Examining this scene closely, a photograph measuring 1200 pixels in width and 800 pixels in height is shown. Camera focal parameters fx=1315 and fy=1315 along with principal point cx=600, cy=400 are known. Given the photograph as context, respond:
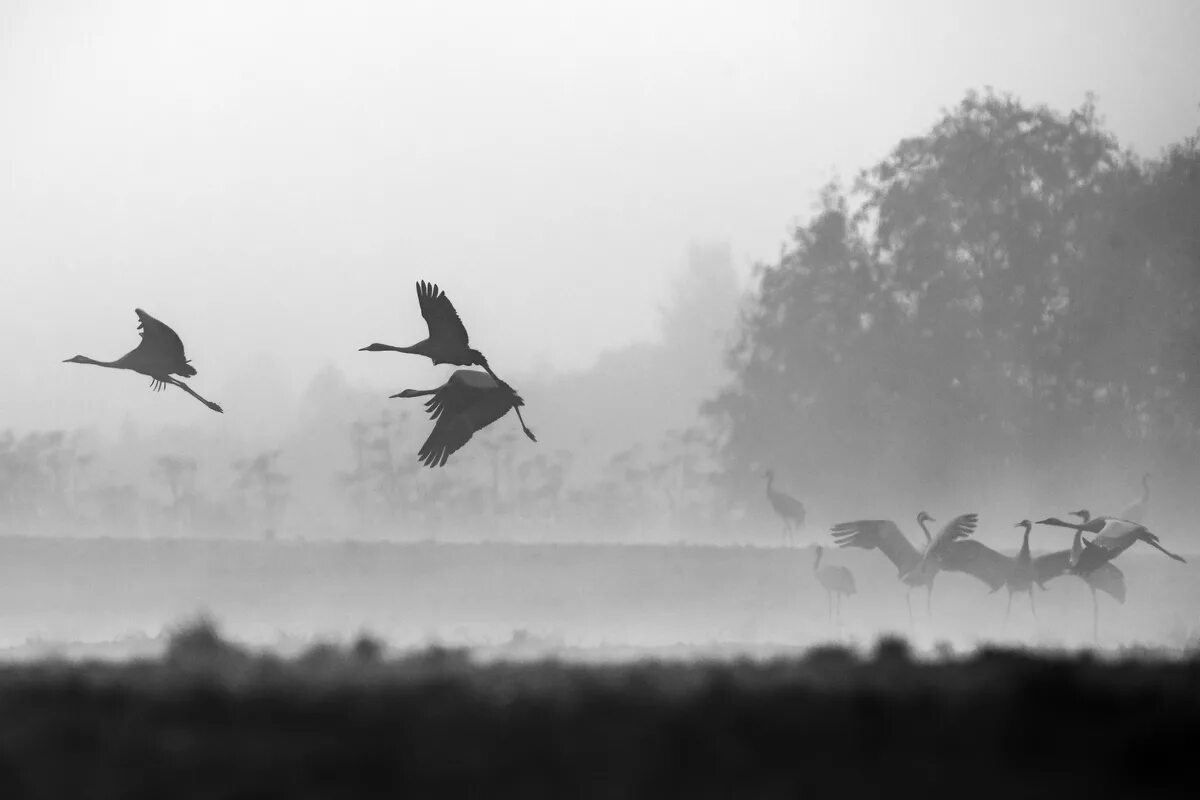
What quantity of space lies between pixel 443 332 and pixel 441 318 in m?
0.08

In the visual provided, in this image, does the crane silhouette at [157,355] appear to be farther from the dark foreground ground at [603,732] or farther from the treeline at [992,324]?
the treeline at [992,324]

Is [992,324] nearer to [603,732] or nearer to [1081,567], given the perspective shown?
[1081,567]

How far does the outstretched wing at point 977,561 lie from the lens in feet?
40.7

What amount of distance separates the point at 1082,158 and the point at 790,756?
69.8 ft

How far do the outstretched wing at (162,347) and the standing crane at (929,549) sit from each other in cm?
646

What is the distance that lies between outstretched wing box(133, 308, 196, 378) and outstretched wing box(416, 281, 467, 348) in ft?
5.29

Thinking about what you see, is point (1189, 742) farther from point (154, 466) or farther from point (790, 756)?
point (154, 466)

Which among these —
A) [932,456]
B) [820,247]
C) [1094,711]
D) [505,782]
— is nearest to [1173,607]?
[932,456]

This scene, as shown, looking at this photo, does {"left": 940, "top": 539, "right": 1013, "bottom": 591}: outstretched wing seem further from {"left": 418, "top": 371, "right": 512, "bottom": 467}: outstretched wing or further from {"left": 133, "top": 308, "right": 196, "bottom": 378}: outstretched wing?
{"left": 133, "top": 308, "right": 196, "bottom": 378}: outstretched wing

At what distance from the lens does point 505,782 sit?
3195 mm

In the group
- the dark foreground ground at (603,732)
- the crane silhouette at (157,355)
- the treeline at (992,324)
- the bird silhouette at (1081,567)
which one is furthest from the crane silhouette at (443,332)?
the treeline at (992,324)

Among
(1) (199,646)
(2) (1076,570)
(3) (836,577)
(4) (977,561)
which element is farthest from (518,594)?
(1) (199,646)

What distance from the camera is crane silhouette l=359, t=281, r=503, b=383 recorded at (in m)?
7.50

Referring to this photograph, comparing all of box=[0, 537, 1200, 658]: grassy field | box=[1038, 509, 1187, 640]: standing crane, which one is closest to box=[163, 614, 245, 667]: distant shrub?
box=[1038, 509, 1187, 640]: standing crane
